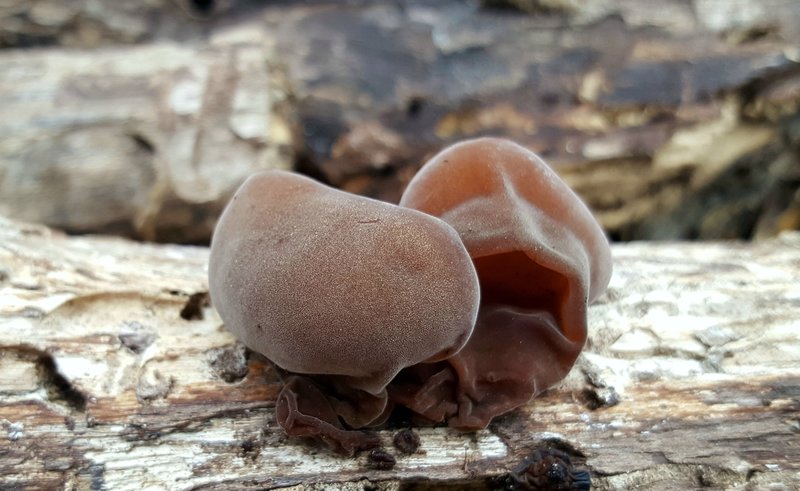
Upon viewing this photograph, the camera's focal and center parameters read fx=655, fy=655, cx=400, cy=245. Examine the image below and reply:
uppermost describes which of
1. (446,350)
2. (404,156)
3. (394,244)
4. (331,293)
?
(394,244)

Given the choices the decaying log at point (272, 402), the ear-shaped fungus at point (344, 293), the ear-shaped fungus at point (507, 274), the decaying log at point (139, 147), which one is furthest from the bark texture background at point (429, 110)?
the ear-shaped fungus at point (344, 293)

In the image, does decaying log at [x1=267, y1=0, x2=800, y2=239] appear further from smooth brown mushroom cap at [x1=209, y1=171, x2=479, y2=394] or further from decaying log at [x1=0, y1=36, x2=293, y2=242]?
smooth brown mushroom cap at [x1=209, y1=171, x2=479, y2=394]

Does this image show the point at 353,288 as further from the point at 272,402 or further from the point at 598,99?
the point at 598,99

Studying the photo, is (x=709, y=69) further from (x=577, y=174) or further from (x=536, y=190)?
(x=536, y=190)

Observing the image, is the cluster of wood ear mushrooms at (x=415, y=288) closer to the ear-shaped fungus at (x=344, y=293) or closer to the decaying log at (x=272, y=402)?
the ear-shaped fungus at (x=344, y=293)

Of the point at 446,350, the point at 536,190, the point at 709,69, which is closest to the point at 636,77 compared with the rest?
the point at 709,69
